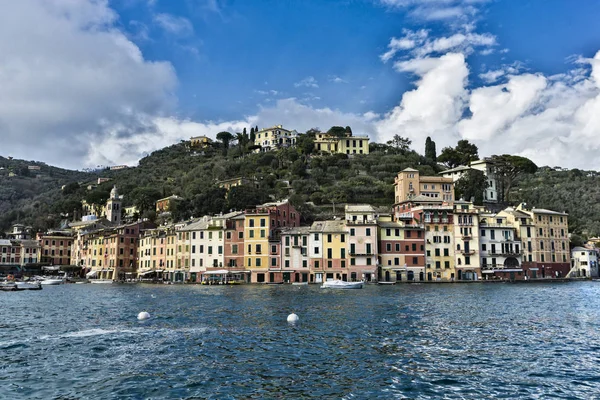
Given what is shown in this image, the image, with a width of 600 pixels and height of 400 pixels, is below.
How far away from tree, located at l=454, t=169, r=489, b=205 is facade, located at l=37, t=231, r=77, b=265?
88.1 meters

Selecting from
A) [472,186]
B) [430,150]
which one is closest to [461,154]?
[430,150]

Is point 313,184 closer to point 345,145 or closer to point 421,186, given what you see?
point 421,186

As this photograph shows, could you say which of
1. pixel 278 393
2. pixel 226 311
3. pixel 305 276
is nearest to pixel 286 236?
pixel 305 276

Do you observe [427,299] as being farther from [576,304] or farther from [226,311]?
[226,311]

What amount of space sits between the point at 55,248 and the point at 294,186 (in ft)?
185

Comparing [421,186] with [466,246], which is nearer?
[466,246]

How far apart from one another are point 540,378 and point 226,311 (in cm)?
2451

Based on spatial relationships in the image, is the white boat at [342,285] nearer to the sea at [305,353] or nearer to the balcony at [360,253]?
the balcony at [360,253]

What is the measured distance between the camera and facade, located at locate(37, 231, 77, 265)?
115125 mm

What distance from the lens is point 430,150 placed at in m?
139

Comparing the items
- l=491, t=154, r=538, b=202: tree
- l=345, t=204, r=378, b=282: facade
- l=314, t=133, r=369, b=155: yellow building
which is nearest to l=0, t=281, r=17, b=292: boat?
l=345, t=204, r=378, b=282: facade

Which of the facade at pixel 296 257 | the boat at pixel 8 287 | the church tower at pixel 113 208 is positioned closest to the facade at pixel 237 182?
the church tower at pixel 113 208

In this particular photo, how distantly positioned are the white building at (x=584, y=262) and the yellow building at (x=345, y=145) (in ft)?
221

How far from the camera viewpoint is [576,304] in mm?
43125
